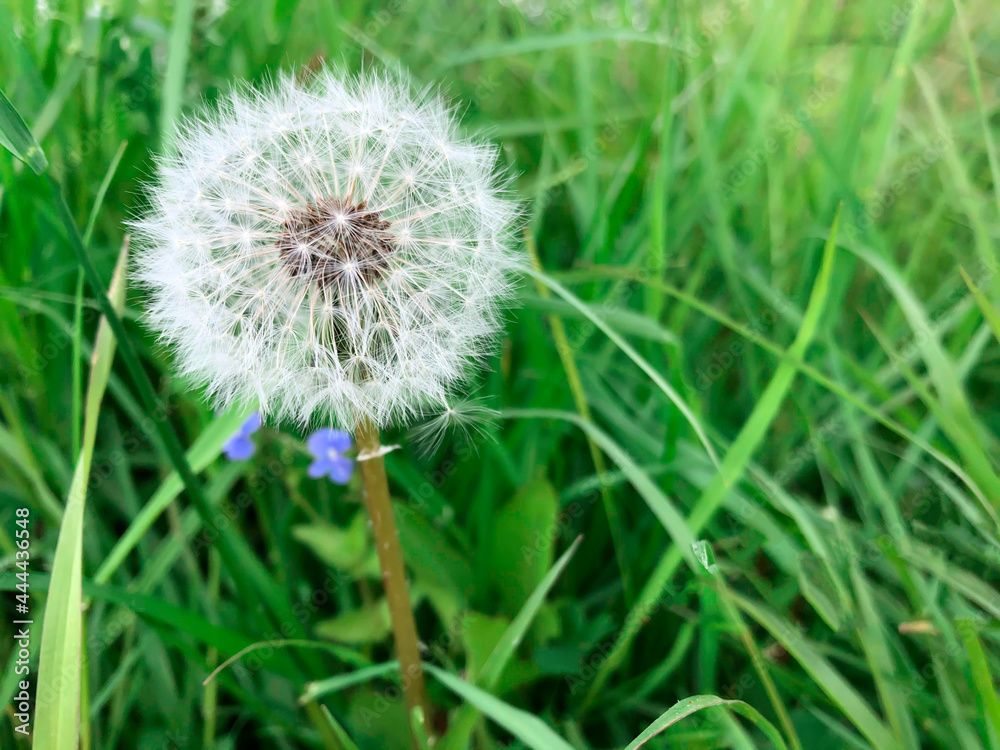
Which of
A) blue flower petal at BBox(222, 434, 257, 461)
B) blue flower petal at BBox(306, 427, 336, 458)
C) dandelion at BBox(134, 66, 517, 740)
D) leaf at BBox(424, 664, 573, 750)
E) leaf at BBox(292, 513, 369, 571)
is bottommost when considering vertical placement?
leaf at BBox(292, 513, 369, 571)

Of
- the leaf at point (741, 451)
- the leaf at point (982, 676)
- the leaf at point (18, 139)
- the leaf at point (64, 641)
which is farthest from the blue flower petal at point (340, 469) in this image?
the leaf at point (982, 676)

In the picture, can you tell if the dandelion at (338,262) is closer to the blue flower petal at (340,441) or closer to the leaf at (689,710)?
the blue flower petal at (340,441)

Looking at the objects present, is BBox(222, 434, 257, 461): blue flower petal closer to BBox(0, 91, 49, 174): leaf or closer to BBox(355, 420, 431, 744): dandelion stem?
BBox(355, 420, 431, 744): dandelion stem

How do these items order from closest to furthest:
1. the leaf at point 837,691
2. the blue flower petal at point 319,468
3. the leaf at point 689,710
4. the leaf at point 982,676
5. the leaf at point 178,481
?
1. the leaf at point 689,710
2. the leaf at point 982,676
3. the leaf at point 837,691
4. the leaf at point 178,481
5. the blue flower petal at point 319,468

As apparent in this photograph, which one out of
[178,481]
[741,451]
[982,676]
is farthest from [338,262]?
[982,676]

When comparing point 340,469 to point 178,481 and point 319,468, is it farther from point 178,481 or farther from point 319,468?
point 178,481

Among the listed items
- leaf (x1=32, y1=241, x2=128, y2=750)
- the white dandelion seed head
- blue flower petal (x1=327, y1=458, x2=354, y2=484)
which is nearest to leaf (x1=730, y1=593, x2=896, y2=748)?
the white dandelion seed head
